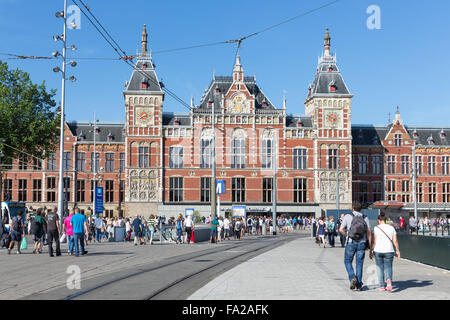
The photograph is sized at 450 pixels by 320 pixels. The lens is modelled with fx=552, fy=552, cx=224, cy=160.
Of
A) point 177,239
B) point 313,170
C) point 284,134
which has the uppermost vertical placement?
point 284,134

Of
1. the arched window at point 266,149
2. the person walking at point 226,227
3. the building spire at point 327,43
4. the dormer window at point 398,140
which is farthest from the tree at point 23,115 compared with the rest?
the dormer window at point 398,140

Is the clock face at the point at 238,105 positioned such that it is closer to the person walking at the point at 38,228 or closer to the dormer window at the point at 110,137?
the dormer window at the point at 110,137

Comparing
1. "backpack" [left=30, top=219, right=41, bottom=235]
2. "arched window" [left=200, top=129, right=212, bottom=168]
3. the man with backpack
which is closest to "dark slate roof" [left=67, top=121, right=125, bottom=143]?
"arched window" [left=200, top=129, right=212, bottom=168]

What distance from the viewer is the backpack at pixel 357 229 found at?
1028cm

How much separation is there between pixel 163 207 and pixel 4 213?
1803 centimetres

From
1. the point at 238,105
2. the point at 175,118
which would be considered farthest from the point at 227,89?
the point at 175,118

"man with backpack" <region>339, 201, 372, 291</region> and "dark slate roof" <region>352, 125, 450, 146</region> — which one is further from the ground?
"dark slate roof" <region>352, 125, 450, 146</region>

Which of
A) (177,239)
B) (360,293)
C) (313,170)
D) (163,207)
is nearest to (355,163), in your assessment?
(313,170)

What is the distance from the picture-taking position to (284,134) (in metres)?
56.7

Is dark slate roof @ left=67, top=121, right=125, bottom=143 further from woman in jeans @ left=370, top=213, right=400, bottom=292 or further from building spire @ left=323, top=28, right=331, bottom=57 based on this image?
woman in jeans @ left=370, top=213, right=400, bottom=292

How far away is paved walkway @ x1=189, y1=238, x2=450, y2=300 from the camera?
9344 millimetres

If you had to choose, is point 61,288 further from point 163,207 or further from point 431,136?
point 431,136

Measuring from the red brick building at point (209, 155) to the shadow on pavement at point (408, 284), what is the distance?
44.5 metres

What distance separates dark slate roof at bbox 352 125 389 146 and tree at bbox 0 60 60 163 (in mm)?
35056
